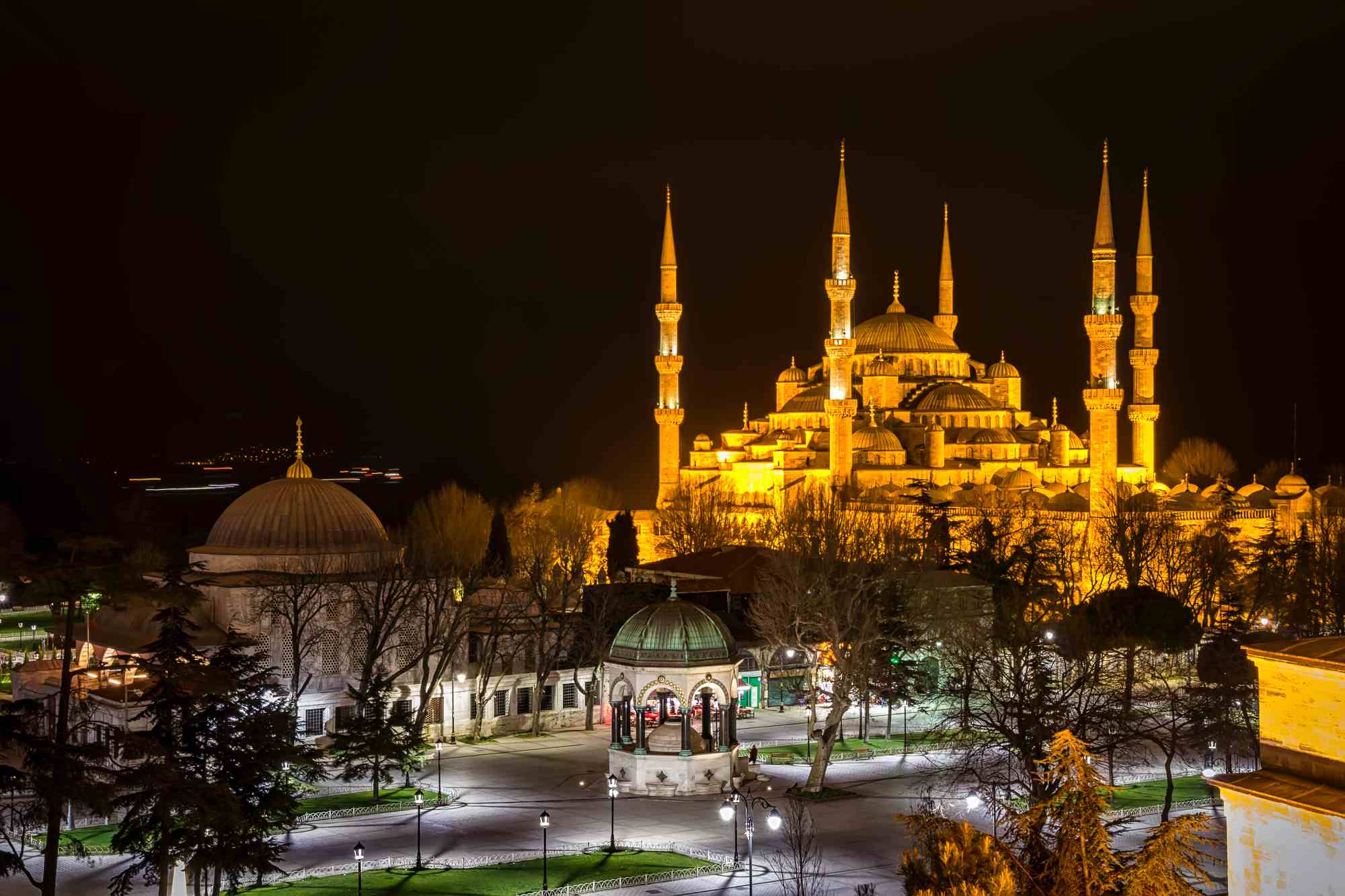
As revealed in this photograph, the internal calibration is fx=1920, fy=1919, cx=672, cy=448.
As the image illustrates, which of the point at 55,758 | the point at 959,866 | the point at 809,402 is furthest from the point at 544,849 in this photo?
the point at 809,402

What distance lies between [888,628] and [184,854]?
19613 mm

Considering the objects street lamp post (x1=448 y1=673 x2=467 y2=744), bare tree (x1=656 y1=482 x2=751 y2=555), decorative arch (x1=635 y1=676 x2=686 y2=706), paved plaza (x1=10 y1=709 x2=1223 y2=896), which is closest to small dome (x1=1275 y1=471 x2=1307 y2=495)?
bare tree (x1=656 y1=482 x2=751 y2=555)

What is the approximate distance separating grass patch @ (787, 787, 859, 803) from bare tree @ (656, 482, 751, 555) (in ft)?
92.3

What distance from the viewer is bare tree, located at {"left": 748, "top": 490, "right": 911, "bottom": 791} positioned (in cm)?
3544

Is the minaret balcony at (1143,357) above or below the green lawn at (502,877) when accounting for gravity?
above

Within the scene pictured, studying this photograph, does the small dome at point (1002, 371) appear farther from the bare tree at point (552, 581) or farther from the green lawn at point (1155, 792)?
the green lawn at point (1155, 792)

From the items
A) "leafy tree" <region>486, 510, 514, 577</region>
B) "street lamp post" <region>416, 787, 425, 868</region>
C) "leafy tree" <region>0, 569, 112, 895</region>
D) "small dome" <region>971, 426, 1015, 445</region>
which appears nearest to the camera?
"leafy tree" <region>0, 569, 112, 895</region>

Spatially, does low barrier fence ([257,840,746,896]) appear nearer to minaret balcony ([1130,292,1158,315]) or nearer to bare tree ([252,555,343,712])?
bare tree ([252,555,343,712])

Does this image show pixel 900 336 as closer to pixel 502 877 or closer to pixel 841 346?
pixel 841 346

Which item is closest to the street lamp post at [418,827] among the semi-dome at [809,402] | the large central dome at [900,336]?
the semi-dome at [809,402]

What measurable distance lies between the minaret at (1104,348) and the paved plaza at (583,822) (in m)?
33.6

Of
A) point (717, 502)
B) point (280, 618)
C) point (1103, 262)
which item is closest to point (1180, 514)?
point (1103, 262)

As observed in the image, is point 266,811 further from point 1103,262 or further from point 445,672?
point 1103,262

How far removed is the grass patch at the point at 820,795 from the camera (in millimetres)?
32031
